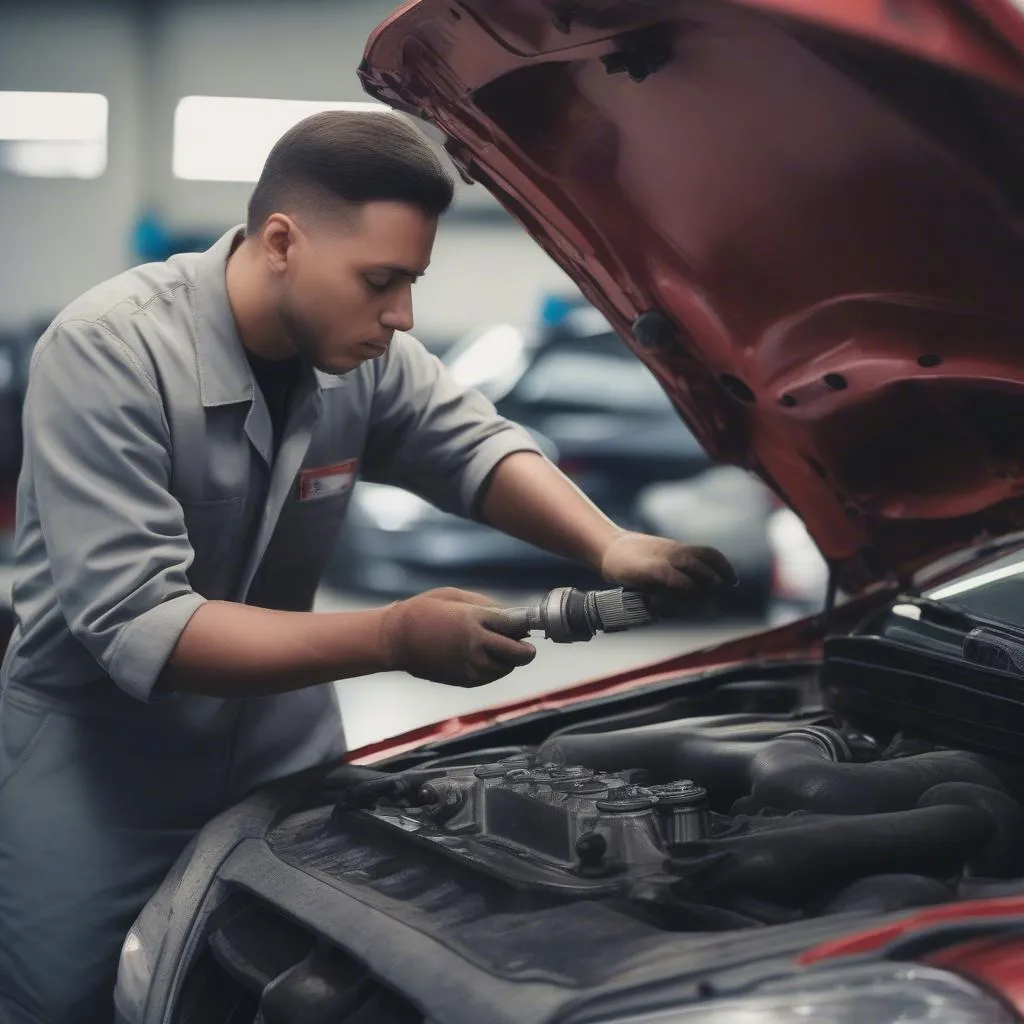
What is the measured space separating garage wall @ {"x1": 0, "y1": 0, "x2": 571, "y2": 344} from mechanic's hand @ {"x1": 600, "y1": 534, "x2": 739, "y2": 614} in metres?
9.73

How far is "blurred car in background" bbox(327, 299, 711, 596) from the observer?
224 inches

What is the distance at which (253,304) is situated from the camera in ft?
5.94

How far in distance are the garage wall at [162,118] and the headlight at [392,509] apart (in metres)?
5.76

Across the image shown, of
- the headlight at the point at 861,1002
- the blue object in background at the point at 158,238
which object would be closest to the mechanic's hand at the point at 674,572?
the headlight at the point at 861,1002

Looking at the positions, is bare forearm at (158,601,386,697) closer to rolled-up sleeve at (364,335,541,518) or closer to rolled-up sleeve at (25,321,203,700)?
rolled-up sleeve at (25,321,203,700)

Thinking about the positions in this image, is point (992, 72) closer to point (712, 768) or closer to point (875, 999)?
point (875, 999)

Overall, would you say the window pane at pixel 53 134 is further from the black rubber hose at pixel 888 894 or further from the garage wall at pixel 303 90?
the black rubber hose at pixel 888 894

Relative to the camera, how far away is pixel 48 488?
65.6 inches

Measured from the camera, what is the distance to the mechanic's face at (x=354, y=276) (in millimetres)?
1687

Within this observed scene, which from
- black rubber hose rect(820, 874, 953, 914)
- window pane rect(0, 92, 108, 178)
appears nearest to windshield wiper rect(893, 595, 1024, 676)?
black rubber hose rect(820, 874, 953, 914)

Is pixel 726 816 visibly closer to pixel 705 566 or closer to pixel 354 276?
pixel 705 566

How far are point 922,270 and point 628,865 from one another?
26.0 inches

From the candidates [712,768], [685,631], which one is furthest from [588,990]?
[685,631]

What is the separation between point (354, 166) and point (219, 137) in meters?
10.6
